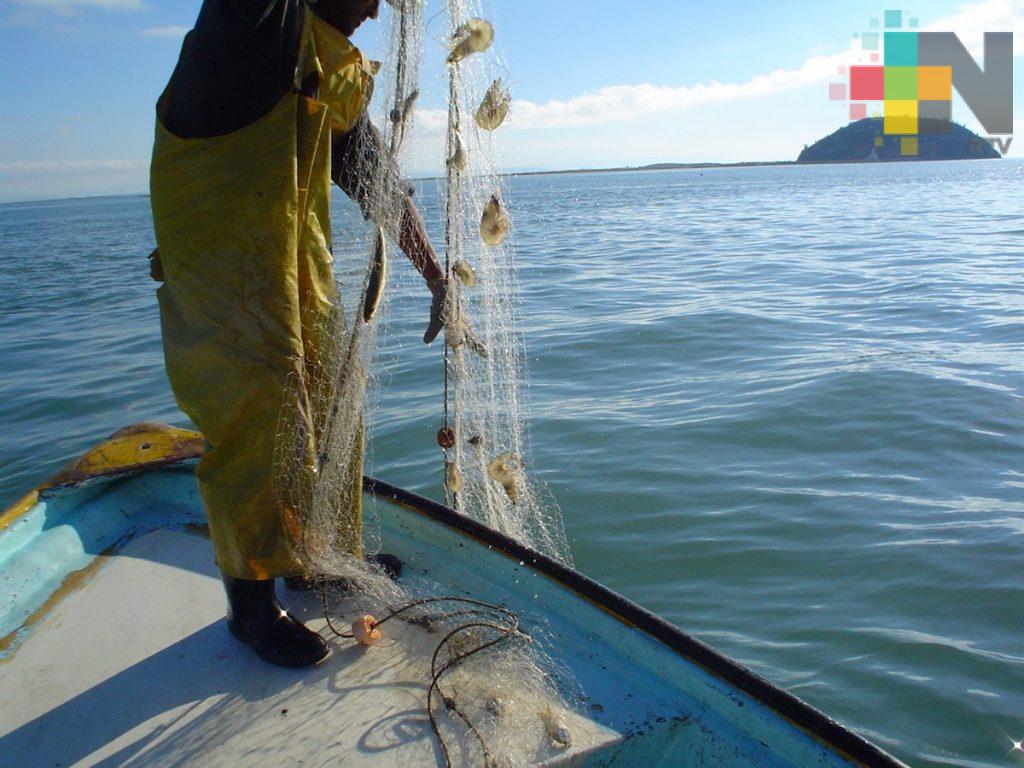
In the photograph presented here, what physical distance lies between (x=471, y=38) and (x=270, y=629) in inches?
71.4

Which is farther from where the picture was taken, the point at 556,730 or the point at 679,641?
the point at 679,641

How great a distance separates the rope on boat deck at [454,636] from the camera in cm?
203

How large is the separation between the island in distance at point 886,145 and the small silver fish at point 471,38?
151911 millimetres

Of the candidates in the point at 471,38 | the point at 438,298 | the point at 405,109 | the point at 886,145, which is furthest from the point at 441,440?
the point at 886,145

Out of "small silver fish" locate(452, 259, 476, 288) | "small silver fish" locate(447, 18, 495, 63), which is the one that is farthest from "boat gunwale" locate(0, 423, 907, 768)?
"small silver fish" locate(447, 18, 495, 63)

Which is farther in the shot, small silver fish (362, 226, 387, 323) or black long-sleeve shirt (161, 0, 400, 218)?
small silver fish (362, 226, 387, 323)

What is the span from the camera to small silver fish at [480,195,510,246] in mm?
2654

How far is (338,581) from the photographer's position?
8.95ft

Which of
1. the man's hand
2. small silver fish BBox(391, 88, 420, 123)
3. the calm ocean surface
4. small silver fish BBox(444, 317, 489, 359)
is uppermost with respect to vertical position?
small silver fish BBox(391, 88, 420, 123)

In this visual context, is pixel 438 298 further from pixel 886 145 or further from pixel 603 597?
pixel 886 145

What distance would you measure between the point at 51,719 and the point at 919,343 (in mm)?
8212

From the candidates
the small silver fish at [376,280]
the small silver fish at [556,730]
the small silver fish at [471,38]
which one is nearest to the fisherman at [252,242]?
the small silver fish at [376,280]

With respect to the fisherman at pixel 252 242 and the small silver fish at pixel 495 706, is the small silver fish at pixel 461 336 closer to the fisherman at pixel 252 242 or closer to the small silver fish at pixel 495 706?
the fisherman at pixel 252 242

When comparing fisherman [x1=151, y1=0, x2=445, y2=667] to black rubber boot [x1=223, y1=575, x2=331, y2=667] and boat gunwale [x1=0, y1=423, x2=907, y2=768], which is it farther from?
boat gunwale [x1=0, y1=423, x2=907, y2=768]
